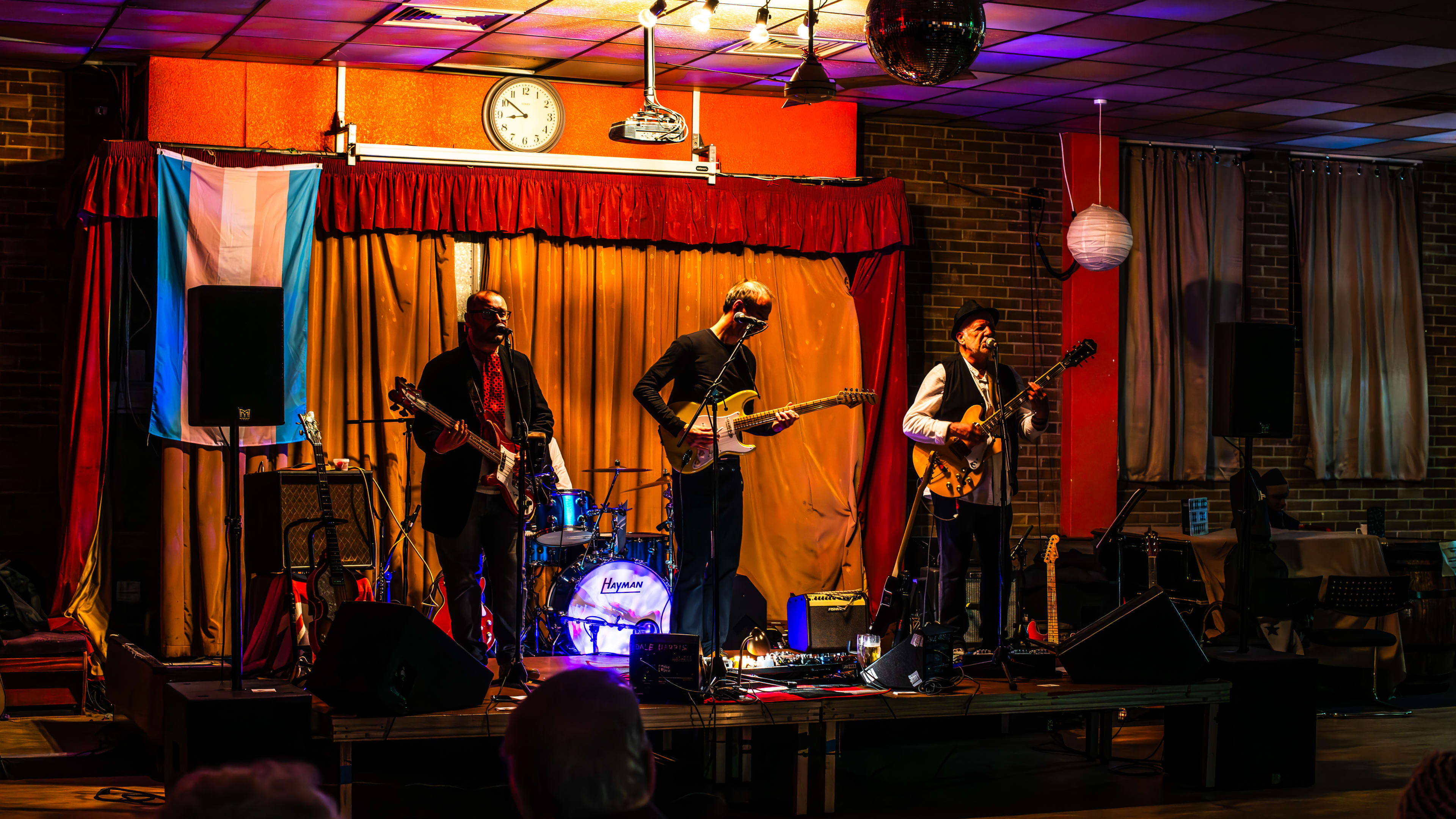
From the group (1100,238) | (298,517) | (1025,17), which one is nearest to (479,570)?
(298,517)

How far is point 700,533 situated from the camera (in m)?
6.03

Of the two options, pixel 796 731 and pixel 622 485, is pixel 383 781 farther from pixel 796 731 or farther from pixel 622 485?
pixel 622 485

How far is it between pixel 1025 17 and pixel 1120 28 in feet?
1.80

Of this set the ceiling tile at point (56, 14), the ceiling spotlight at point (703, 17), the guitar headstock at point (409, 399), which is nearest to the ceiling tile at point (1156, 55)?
the ceiling spotlight at point (703, 17)

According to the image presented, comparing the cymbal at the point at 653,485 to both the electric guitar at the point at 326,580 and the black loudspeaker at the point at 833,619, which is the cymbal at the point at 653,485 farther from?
the electric guitar at the point at 326,580

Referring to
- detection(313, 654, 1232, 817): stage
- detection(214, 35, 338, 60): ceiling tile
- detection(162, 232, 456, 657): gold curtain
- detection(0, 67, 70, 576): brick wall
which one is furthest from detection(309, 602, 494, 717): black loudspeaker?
detection(214, 35, 338, 60): ceiling tile

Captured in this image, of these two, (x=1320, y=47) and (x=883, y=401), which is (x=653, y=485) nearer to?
(x=883, y=401)

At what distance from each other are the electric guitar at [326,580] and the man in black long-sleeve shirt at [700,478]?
4.86 ft

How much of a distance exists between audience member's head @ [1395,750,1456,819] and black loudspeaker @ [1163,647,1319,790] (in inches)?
140

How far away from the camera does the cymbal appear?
25.4 feet

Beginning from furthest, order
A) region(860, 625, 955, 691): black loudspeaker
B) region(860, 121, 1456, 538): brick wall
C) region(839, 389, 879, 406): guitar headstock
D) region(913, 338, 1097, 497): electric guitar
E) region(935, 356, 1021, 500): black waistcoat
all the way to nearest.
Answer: region(860, 121, 1456, 538): brick wall
region(839, 389, 879, 406): guitar headstock
region(935, 356, 1021, 500): black waistcoat
region(913, 338, 1097, 497): electric guitar
region(860, 625, 955, 691): black loudspeaker

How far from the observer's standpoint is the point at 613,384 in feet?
25.8

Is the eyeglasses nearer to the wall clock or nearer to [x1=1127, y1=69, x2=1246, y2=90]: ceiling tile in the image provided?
the wall clock

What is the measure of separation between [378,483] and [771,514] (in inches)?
90.1
